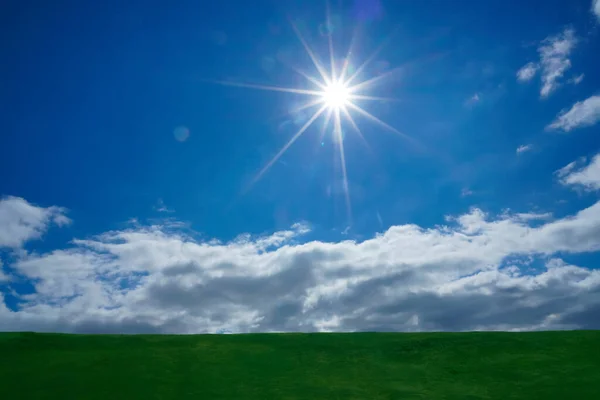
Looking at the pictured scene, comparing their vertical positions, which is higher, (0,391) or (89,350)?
(89,350)

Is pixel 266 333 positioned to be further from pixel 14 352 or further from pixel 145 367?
pixel 14 352

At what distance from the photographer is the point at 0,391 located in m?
13.6

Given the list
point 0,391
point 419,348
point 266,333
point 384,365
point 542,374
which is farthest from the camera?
point 266,333

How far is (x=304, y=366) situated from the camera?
15.7 metres

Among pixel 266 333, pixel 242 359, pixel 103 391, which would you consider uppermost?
pixel 266 333

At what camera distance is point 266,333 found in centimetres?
1866

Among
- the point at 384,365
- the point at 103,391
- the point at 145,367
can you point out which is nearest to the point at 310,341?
the point at 384,365

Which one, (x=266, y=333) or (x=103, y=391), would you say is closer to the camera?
(x=103, y=391)

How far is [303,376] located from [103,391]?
5.91 metres

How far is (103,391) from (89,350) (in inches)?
142

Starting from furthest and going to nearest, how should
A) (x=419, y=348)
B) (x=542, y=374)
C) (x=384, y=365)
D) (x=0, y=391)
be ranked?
(x=419, y=348) → (x=384, y=365) → (x=542, y=374) → (x=0, y=391)

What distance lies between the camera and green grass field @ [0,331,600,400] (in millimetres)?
13711

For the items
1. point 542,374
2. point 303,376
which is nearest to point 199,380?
point 303,376

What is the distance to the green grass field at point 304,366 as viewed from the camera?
45.0ft
